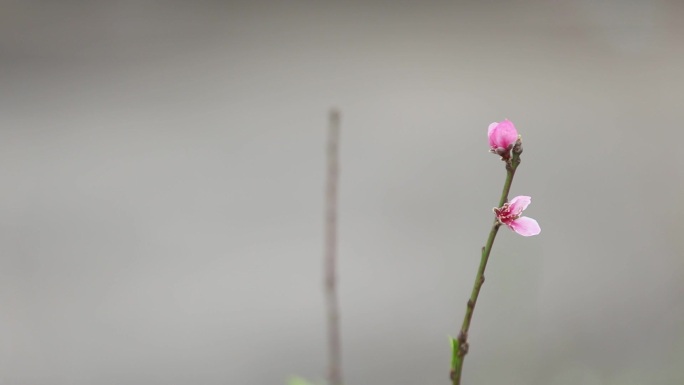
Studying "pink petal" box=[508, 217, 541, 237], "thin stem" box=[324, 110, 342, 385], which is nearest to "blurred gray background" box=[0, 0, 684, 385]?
"thin stem" box=[324, 110, 342, 385]

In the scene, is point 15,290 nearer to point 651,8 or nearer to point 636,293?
point 636,293

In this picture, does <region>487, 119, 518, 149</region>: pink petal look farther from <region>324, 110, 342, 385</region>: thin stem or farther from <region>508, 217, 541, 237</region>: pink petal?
<region>324, 110, 342, 385</region>: thin stem

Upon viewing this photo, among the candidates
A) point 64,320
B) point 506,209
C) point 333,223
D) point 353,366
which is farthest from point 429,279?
point 506,209

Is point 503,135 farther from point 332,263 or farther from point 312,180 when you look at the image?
point 312,180

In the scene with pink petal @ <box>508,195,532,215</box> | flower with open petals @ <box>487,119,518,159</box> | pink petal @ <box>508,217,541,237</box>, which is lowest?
pink petal @ <box>508,217,541,237</box>

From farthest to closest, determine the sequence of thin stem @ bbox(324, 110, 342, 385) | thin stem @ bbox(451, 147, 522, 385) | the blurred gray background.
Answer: the blurred gray background
thin stem @ bbox(324, 110, 342, 385)
thin stem @ bbox(451, 147, 522, 385)

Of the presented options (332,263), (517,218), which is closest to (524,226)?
(517,218)
